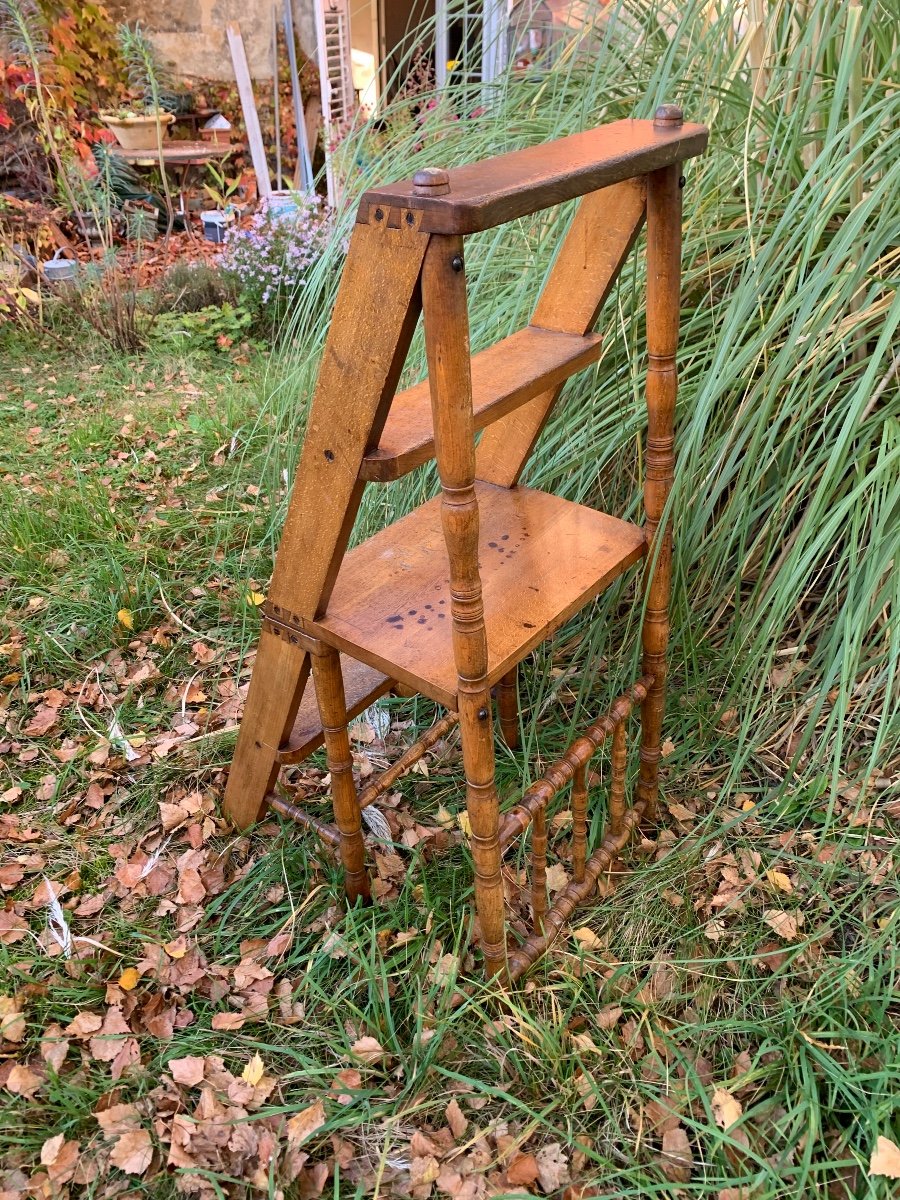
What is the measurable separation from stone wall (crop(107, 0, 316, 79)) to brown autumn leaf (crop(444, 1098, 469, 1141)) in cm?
705

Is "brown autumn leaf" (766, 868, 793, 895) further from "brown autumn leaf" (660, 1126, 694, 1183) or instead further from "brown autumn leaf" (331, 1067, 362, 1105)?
"brown autumn leaf" (331, 1067, 362, 1105)

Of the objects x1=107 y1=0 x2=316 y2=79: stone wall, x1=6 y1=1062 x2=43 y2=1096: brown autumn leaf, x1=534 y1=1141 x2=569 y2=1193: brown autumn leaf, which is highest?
x1=107 y1=0 x2=316 y2=79: stone wall

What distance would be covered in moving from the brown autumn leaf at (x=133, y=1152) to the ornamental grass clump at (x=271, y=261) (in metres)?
3.57

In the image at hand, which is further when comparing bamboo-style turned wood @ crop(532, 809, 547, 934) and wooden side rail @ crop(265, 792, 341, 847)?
wooden side rail @ crop(265, 792, 341, 847)

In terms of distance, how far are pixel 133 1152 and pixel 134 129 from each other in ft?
21.7

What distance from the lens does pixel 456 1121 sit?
4.72ft

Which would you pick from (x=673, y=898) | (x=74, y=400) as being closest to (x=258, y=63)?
(x=74, y=400)

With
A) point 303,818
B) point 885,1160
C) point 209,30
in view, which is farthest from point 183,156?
point 885,1160

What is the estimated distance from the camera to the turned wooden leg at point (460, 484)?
3.20 feet

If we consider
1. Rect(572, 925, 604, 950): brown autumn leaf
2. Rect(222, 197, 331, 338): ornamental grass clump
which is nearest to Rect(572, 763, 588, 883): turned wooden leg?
Rect(572, 925, 604, 950): brown autumn leaf

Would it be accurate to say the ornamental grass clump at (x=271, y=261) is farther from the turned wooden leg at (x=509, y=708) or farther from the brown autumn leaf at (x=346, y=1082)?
the brown autumn leaf at (x=346, y=1082)

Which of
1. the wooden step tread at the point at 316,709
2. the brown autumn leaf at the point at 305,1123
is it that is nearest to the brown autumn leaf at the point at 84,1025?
the brown autumn leaf at the point at 305,1123

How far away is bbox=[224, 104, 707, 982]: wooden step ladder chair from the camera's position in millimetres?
1029

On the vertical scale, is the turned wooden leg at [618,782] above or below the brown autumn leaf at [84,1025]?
above
